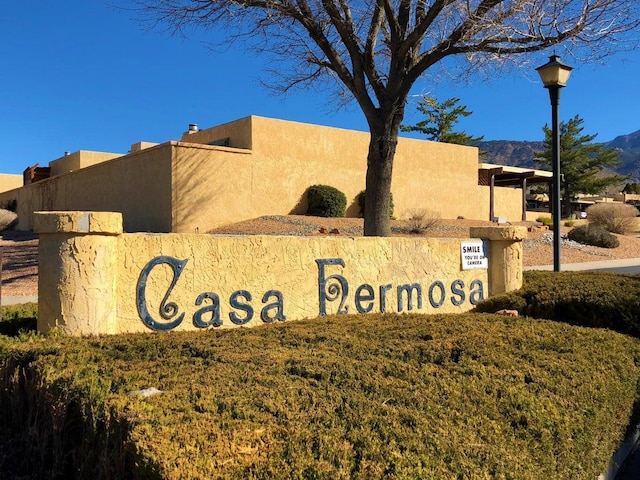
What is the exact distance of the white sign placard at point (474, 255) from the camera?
25.8 feet

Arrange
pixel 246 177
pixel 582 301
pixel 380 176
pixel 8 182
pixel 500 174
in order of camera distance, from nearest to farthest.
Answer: pixel 582 301 → pixel 380 176 → pixel 246 177 → pixel 500 174 → pixel 8 182

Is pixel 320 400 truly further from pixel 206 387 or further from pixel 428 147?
pixel 428 147

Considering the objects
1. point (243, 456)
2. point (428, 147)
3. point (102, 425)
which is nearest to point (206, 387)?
point (102, 425)

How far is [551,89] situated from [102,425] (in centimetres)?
957

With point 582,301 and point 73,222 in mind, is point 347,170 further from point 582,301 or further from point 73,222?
point 73,222

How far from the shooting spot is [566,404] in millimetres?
3121

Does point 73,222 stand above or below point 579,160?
below

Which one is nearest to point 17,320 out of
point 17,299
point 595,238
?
point 17,299

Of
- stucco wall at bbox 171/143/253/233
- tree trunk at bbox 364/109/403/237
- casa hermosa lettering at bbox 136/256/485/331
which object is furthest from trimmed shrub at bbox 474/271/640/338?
stucco wall at bbox 171/143/253/233

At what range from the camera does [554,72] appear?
943cm

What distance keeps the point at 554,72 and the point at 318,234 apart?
836cm

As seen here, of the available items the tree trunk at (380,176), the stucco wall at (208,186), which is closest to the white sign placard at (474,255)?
the tree trunk at (380,176)

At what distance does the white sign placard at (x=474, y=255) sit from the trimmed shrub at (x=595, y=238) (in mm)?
19008

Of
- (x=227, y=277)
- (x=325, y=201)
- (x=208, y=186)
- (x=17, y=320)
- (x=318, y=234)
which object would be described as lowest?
(x=17, y=320)
